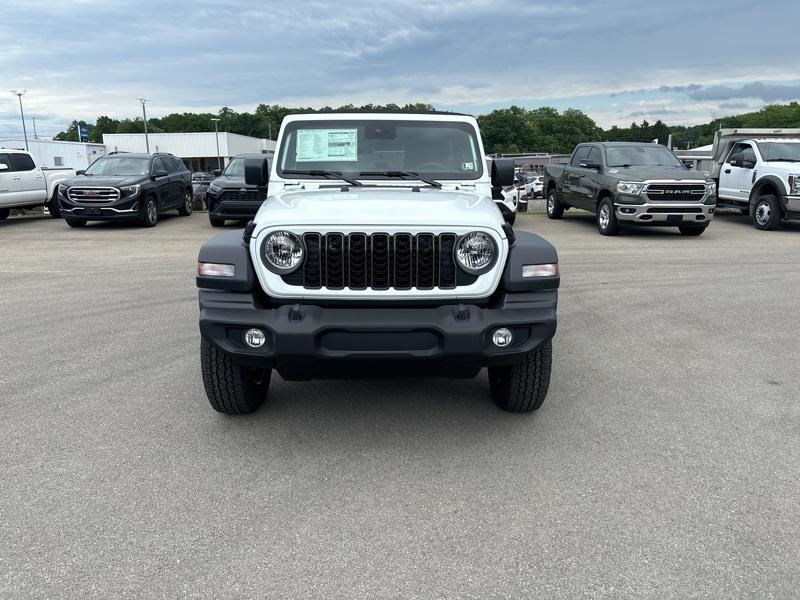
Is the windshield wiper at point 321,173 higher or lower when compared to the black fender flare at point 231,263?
higher

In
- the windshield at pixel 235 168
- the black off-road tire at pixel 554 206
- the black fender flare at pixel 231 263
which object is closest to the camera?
the black fender flare at pixel 231 263

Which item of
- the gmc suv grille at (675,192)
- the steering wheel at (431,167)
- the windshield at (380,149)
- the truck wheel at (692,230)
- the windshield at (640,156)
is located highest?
the windshield at (380,149)

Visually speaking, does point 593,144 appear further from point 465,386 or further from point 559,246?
point 465,386

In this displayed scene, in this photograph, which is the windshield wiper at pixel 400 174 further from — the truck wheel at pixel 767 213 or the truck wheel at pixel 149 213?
the truck wheel at pixel 767 213

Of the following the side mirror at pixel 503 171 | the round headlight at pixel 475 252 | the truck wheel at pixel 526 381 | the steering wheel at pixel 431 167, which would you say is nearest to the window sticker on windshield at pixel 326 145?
the steering wheel at pixel 431 167

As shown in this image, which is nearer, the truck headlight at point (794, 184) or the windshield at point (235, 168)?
the truck headlight at point (794, 184)

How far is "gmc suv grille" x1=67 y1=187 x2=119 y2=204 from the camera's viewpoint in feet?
47.8

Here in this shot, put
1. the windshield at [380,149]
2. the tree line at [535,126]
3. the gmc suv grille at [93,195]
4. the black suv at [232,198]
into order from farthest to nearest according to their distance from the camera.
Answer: the tree line at [535,126]
the gmc suv grille at [93,195]
the black suv at [232,198]
the windshield at [380,149]

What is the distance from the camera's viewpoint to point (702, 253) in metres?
11.4

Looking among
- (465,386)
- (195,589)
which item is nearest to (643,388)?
(465,386)

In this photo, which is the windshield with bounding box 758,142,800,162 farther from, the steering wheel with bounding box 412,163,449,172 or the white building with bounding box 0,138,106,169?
the white building with bounding box 0,138,106,169

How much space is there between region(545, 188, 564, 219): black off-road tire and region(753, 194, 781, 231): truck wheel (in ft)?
14.5

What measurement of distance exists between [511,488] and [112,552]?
1831 mm

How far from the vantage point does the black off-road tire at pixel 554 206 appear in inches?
675
